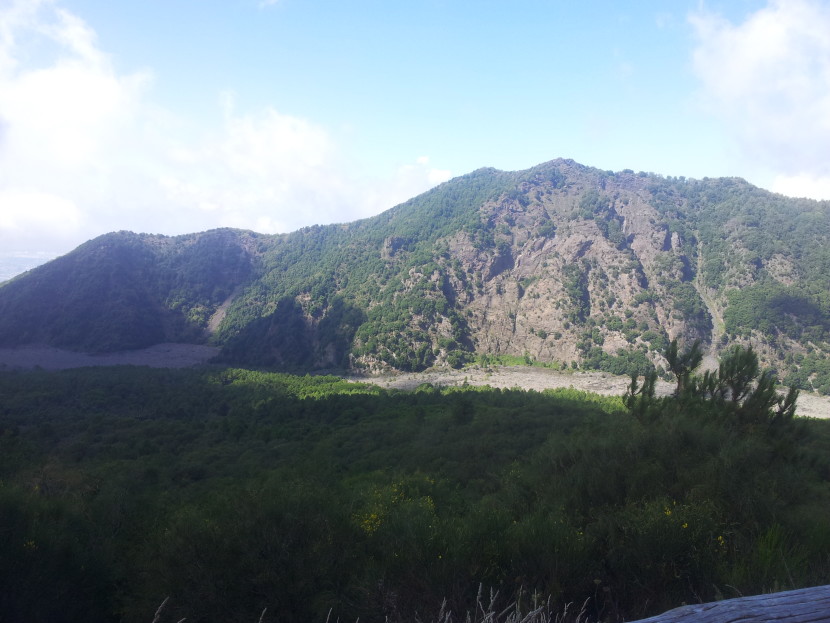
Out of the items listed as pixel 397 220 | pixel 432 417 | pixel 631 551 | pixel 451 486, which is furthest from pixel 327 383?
pixel 397 220

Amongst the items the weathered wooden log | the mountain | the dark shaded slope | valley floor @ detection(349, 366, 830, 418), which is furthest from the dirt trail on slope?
the dark shaded slope

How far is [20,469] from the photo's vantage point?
18.0m

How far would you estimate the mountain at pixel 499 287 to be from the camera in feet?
211

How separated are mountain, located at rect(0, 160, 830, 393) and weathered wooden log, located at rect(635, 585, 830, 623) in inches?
2451

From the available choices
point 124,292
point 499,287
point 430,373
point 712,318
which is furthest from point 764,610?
point 124,292

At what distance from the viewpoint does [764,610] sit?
2.07 metres

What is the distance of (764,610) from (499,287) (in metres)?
80.4

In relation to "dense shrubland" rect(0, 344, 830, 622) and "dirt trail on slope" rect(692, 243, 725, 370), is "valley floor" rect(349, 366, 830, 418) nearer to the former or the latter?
"dirt trail on slope" rect(692, 243, 725, 370)

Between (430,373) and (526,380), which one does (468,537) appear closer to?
(526,380)

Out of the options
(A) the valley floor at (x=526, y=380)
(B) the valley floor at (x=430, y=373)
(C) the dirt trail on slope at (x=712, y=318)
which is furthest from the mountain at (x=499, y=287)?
(A) the valley floor at (x=526, y=380)

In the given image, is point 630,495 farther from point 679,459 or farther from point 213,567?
point 213,567

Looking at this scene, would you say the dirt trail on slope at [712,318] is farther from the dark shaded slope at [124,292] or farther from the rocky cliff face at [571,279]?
the dark shaded slope at [124,292]

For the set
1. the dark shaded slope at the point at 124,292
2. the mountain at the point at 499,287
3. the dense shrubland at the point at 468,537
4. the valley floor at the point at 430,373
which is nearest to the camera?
the dense shrubland at the point at 468,537

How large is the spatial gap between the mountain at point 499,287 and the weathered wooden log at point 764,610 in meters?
62.3
